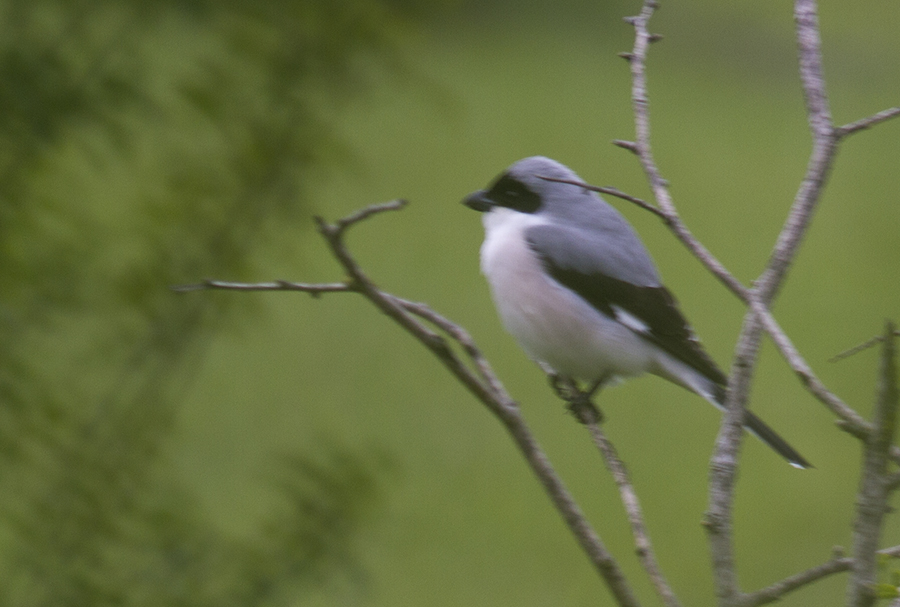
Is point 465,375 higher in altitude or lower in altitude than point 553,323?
higher

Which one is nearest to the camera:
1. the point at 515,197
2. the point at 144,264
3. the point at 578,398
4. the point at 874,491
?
the point at 874,491

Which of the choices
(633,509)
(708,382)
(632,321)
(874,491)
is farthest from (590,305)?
(874,491)

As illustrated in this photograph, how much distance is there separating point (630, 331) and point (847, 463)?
1.67 m

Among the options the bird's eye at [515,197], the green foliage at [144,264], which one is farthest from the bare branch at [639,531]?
the green foliage at [144,264]

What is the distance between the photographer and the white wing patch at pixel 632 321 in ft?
3.27

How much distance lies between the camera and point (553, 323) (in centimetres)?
98

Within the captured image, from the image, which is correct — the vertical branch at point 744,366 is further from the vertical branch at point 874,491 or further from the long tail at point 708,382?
the long tail at point 708,382

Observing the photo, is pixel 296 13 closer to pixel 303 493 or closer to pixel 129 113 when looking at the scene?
pixel 129 113

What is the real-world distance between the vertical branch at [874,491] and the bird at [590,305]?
19.3 inches

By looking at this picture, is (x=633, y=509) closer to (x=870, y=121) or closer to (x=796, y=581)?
(x=796, y=581)

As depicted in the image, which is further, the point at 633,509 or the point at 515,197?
the point at 515,197

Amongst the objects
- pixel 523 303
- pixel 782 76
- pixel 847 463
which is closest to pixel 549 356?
pixel 523 303

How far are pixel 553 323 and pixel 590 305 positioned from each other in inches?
2.1

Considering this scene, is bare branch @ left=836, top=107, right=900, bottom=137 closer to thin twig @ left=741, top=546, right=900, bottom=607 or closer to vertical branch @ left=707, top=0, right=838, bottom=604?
vertical branch @ left=707, top=0, right=838, bottom=604
